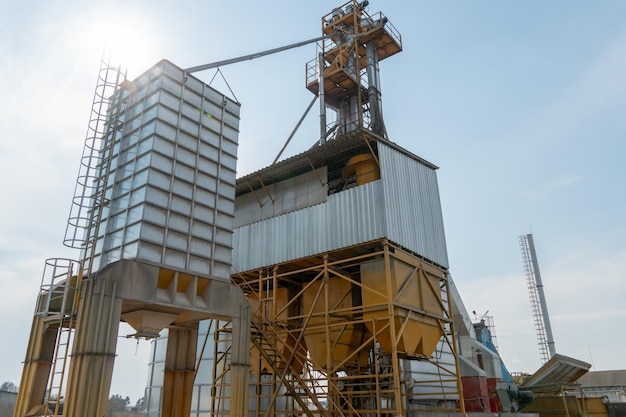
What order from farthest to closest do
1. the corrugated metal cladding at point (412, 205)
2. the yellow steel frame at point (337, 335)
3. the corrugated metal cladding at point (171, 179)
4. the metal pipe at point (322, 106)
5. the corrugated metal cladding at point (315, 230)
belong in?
1. the metal pipe at point (322, 106)
2. the corrugated metal cladding at point (412, 205)
3. the corrugated metal cladding at point (315, 230)
4. the yellow steel frame at point (337, 335)
5. the corrugated metal cladding at point (171, 179)

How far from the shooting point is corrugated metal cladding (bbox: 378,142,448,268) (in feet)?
61.9

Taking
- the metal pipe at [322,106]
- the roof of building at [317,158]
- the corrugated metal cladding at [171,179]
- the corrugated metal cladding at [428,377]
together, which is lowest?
the corrugated metal cladding at [428,377]

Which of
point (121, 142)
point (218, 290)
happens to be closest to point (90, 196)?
point (121, 142)

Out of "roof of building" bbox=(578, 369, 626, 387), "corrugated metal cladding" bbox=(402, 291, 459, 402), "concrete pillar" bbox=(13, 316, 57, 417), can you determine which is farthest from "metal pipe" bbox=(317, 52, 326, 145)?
"roof of building" bbox=(578, 369, 626, 387)

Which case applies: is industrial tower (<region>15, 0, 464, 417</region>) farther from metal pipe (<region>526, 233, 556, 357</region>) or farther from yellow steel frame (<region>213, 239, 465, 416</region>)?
metal pipe (<region>526, 233, 556, 357</region>)

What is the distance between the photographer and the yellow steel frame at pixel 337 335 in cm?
1716

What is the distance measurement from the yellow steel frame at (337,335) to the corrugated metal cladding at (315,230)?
429 millimetres

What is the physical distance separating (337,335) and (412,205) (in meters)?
6.45

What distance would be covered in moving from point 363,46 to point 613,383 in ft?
168

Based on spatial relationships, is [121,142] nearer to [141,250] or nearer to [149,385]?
[141,250]

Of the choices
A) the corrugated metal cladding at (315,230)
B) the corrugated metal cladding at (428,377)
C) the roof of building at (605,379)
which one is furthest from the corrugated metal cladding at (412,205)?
the roof of building at (605,379)

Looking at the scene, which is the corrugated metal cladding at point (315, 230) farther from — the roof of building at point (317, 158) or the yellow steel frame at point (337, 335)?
the roof of building at point (317, 158)

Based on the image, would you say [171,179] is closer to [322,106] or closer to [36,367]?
[36,367]

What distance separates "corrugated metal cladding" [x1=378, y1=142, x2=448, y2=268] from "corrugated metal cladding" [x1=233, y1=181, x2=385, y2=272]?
0.69 meters
